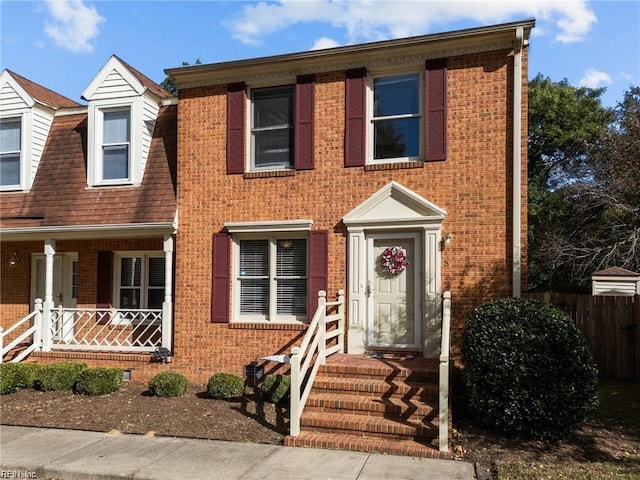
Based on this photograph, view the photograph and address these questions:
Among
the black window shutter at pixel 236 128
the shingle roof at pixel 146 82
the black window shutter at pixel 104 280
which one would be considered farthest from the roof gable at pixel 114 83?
the black window shutter at pixel 104 280

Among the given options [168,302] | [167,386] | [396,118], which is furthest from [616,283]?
[167,386]

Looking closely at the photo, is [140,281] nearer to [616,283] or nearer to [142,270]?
[142,270]

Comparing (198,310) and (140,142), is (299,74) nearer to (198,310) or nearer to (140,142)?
(140,142)

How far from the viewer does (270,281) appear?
32.0 ft

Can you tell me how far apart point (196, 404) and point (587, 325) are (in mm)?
8027

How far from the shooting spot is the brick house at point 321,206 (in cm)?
849

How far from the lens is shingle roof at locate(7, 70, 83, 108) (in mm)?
12126

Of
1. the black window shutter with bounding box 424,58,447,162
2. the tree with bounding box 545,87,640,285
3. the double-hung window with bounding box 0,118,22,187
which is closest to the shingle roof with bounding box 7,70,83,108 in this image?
the double-hung window with bounding box 0,118,22,187

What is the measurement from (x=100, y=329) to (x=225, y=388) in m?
4.41

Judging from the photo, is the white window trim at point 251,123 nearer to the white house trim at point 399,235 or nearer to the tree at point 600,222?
the white house trim at point 399,235

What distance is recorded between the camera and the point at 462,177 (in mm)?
8734

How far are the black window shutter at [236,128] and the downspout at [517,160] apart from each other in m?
4.81

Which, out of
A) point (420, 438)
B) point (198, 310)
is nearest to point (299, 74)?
→ point (198, 310)

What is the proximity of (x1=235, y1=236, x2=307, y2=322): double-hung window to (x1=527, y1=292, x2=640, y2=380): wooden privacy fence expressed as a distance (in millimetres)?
4599
